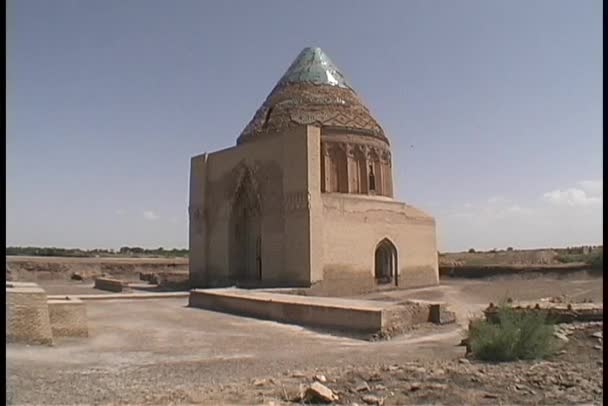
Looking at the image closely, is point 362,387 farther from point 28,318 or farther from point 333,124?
point 333,124

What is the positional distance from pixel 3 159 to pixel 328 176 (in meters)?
22.1

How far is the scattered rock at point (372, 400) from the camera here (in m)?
5.38

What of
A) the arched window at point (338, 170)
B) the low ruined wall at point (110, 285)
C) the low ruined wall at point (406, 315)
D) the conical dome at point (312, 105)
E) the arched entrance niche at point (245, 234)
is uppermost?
the conical dome at point (312, 105)

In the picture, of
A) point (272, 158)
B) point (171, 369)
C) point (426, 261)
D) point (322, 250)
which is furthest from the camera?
point (426, 261)

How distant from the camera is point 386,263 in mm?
24172

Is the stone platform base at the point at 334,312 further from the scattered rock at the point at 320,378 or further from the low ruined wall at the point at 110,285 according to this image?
the low ruined wall at the point at 110,285

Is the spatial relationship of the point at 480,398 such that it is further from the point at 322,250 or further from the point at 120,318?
the point at 322,250

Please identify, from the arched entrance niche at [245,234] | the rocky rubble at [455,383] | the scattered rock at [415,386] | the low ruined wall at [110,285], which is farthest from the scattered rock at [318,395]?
the low ruined wall at [110,285]

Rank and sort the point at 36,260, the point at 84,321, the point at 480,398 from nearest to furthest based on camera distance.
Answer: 1. the point at 480,398
2. the point at 84,321
3. the point at 36,260

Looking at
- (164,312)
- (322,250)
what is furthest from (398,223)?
(164,312)

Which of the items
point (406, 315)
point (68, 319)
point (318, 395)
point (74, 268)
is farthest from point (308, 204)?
point (74, 268)

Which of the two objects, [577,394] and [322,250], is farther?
[322,250]

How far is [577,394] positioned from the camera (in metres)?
5.45

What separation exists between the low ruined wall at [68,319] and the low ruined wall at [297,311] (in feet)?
13.7
